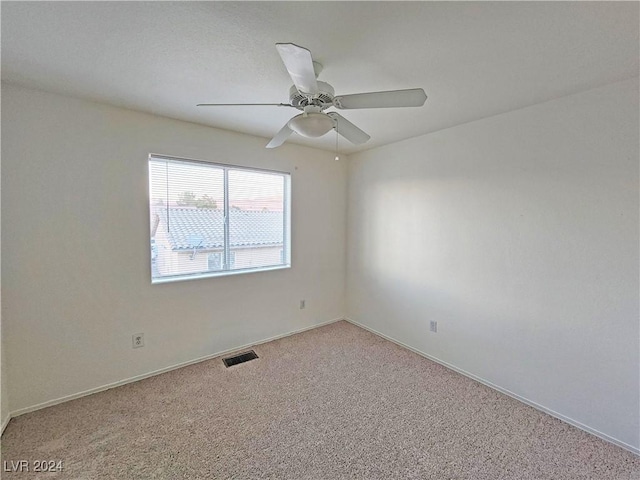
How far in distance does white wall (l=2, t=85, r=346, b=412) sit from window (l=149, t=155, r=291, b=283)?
119 mm

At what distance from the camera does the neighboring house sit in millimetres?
2613

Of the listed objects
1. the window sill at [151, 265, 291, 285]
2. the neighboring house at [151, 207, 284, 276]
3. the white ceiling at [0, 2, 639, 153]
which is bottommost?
the window sill at [151, 265, 291, 285]

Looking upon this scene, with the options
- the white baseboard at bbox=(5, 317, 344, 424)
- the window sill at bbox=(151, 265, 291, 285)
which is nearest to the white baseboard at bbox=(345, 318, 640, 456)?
the white baseboard at bbox=(5, 317, 344, 424)

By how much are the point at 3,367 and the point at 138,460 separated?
124 centimetres

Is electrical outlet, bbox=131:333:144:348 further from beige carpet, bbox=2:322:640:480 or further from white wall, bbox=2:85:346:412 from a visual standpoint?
beige carpet, bbox=2:322:640:480

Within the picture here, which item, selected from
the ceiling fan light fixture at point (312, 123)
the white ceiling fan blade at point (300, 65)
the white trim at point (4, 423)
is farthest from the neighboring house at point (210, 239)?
the white ceiling fan blade at point (300, 65)

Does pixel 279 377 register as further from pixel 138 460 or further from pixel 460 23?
pixel 460 23

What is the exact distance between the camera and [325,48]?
4.83 feet

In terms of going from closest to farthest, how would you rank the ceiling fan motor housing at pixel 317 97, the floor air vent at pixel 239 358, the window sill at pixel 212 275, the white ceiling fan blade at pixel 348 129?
the ceiling fan motor housing at pixel 317 97 → the white ceiling fan blade at pixel 348 129 → the window sill at pixel 212 275 → the floor air vent at pixel 239 358

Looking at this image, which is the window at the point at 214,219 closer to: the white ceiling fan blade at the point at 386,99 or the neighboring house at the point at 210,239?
the neighboring house at the point at 210,239

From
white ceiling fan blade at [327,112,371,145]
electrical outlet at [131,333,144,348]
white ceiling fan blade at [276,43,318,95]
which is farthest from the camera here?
electrical outlet at [131,333,144,348]

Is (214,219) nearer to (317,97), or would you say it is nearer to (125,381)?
(125,381)

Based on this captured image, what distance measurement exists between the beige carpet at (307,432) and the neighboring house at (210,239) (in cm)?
104

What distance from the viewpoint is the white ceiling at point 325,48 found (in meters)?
1.21
